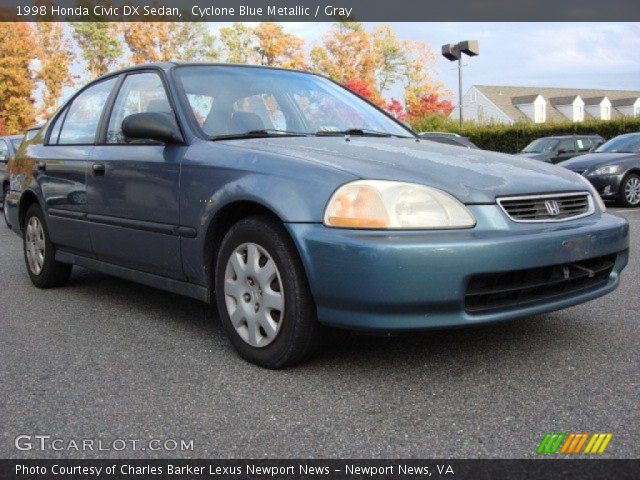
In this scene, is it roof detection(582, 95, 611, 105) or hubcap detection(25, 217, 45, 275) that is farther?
roof detection(582, 95, 611, 105)

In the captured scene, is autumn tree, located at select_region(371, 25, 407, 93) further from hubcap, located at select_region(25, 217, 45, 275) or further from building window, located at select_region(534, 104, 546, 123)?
hubcap, located at select_region(25, 217, 45, 275)

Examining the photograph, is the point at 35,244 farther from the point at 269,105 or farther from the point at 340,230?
the point at 340,230

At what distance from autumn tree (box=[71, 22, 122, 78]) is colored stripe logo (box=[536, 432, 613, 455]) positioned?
46.7 m

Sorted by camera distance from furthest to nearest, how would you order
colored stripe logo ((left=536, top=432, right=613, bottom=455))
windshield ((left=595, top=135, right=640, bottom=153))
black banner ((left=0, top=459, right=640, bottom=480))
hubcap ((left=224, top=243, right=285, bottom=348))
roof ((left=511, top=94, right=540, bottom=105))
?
roof ((left=511, top=94, right=540, bottom=105)) → windshield ((left=595, top=135, right=640, bottom=153)) → hubcap ((left=224, top=243, right=285, bottom=348)) → colored stripe logo ((left=536, top=432, right=613, bottom=455)) → black banner ((left=0, top=459, right=640, bottom=480))

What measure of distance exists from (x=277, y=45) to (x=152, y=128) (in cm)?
4517

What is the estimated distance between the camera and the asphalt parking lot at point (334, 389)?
2461 mm

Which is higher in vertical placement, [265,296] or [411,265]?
[411,265]

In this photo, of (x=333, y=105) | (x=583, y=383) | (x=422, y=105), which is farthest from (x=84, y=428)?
(x=422, y=105)

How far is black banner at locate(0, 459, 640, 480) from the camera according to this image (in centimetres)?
218

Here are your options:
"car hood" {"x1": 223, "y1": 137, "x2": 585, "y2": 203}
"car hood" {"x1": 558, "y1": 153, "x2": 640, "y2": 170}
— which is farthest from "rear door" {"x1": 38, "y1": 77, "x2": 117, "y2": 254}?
"car hood" {"x1": 558, "y1": 153, "x2": 640, "y2": 170}

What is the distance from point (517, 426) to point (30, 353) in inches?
97.5

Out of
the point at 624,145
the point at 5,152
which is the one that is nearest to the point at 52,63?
the point at 5,152

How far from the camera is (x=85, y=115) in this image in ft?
16.3

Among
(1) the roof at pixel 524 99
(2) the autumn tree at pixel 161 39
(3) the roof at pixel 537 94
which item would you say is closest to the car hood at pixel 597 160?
(2) the autumn tree at pixel 161 39
